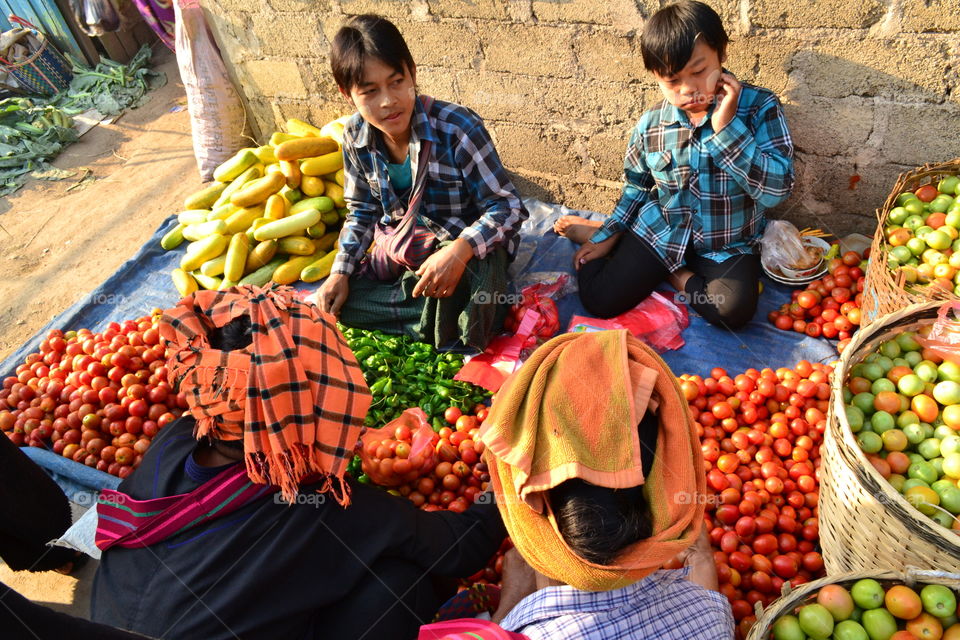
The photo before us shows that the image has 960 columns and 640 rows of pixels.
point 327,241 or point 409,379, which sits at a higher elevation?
point 327,241

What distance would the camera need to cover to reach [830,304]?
3.14 metres

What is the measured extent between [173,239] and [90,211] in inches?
70.3

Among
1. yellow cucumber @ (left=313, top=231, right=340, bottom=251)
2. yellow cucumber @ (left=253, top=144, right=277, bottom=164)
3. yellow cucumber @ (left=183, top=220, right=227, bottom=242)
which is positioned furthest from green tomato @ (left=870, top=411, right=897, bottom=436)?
yellow cucumber @ (left=253, top=144, right=277, bottom=164)

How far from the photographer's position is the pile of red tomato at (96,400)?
326 cm

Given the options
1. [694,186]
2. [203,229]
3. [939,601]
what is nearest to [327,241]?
[203,229]

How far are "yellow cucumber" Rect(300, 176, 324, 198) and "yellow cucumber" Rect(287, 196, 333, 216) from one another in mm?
62

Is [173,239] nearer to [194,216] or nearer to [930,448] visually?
[194,216]

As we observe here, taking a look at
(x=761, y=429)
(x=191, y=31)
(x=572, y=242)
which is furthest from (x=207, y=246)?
(x=761, y=429)

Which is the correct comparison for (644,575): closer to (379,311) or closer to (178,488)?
(178,488)

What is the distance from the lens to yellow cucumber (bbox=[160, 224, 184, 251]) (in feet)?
15.3

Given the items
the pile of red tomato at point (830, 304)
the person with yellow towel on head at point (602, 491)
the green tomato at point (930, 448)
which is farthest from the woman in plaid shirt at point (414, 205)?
the green tomato at point (930, 448)

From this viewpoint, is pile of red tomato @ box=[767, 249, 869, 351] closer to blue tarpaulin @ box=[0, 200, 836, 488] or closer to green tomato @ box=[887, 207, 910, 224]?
blue tarpaulin @ box=[0, 200, 836, 488]

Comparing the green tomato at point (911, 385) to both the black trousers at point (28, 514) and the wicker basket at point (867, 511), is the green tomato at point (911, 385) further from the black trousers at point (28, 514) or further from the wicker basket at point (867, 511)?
the black trousers at point (28, 514)

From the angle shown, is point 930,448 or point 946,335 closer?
point 930,448
